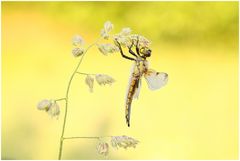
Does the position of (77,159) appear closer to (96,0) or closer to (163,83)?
(163,83)

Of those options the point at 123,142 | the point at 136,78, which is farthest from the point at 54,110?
the point at 136,78

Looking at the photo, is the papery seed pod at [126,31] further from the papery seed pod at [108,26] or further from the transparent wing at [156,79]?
the transparent wing at [156,79]

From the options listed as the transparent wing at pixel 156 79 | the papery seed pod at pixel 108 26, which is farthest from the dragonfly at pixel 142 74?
the papery seed pod at pixel 108 26

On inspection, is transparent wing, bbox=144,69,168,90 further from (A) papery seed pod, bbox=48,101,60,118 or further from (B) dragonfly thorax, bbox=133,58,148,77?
(A) papery seed pod, bbox=48,101,60,118

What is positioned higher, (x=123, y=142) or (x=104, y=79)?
(x=104, y=79)

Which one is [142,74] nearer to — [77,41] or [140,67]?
[140,67]

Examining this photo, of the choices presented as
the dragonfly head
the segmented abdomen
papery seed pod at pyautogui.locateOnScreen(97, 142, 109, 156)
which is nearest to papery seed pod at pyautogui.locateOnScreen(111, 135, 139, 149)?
papery seed pod at pyautogui.locateOnScreen(97, 142, 109, 156)

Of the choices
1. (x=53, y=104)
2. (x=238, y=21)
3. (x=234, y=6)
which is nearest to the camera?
(x=53, y=104)

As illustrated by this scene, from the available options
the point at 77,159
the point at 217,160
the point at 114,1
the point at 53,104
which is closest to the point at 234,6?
the point at 114,1
